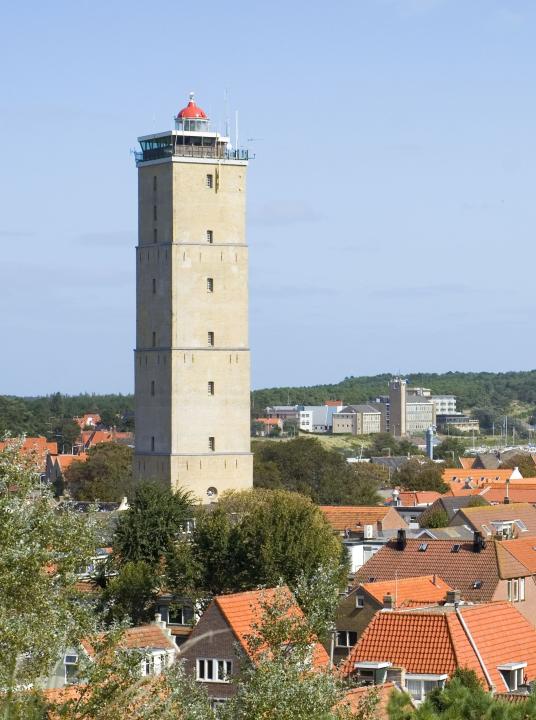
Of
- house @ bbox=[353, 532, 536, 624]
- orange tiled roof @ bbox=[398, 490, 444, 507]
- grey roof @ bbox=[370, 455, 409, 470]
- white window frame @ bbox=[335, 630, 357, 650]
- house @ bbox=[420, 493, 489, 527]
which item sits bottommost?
white window frame @ bbox=[335, 630, 357, 650]

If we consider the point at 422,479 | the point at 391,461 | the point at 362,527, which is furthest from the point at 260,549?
the point at 391,461

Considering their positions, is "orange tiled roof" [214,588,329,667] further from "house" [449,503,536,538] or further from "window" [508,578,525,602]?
"house" [449,503,536,538]

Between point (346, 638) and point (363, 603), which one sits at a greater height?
point (363, 603)

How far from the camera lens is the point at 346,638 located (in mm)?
43938

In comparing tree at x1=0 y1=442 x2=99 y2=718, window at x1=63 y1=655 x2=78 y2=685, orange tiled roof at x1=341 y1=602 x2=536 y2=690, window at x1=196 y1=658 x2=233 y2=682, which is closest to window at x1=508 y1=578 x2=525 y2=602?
orange tiled roof at x1=341 y1=602 x2=536 y2=690

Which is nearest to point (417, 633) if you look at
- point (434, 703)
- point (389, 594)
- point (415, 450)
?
point (389, 594)

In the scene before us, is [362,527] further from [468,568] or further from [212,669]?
[212,669]

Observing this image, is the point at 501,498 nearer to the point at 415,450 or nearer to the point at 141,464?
the point at 141,464

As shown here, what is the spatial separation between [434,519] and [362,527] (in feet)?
17.6

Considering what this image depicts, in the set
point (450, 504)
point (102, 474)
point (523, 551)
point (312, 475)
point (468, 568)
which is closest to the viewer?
point (468, 568)

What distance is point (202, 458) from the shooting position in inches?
3290

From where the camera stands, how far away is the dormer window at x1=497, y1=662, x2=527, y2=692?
34.3 m

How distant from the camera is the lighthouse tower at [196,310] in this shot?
83438mm

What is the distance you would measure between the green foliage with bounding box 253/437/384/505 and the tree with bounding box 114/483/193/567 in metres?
33.7
